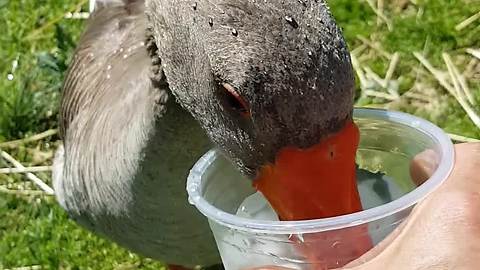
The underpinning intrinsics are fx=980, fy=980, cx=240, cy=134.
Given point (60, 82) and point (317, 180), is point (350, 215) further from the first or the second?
point (60, 82)

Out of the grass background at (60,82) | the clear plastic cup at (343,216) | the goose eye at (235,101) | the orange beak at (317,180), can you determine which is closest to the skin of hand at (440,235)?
the clear plastic cup at (343,216)

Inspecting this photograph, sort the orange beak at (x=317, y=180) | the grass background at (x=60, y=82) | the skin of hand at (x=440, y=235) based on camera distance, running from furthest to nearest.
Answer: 1. the grass background at (x=60, y=82)
2. the orange beak at (x=317, y=180)
3. the skin of hand at (x=440, y=235)

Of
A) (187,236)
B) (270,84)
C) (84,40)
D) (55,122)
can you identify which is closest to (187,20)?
(270,84)

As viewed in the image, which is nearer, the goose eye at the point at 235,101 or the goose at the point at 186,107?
the goose at the point at 186,107

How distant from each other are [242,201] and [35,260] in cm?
218

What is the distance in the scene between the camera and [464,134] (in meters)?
3.86

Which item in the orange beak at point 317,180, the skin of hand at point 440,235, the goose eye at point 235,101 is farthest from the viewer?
the goose eye at point 235,101

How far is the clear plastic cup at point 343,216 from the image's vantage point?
58.8 inches

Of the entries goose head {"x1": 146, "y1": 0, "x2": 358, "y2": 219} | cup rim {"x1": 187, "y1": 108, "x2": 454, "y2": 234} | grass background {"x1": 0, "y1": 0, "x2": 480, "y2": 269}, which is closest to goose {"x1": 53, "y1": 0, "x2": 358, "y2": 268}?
goose head {"x1": 146, "y1": 0, "x2": 358, "y2": 219}

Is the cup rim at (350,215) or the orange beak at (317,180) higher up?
the cup rim at (350,215)

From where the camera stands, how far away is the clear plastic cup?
149 cm

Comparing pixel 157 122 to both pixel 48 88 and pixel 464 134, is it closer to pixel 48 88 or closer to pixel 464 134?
pixel 464 134

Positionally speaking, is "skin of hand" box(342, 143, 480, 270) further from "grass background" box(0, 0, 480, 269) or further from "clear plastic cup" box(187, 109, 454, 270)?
"grass background" box(0, 0, 480, 269)

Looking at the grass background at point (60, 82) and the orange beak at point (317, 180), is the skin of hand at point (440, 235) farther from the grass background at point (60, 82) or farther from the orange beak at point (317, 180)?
the grass background at point (60, 82)
